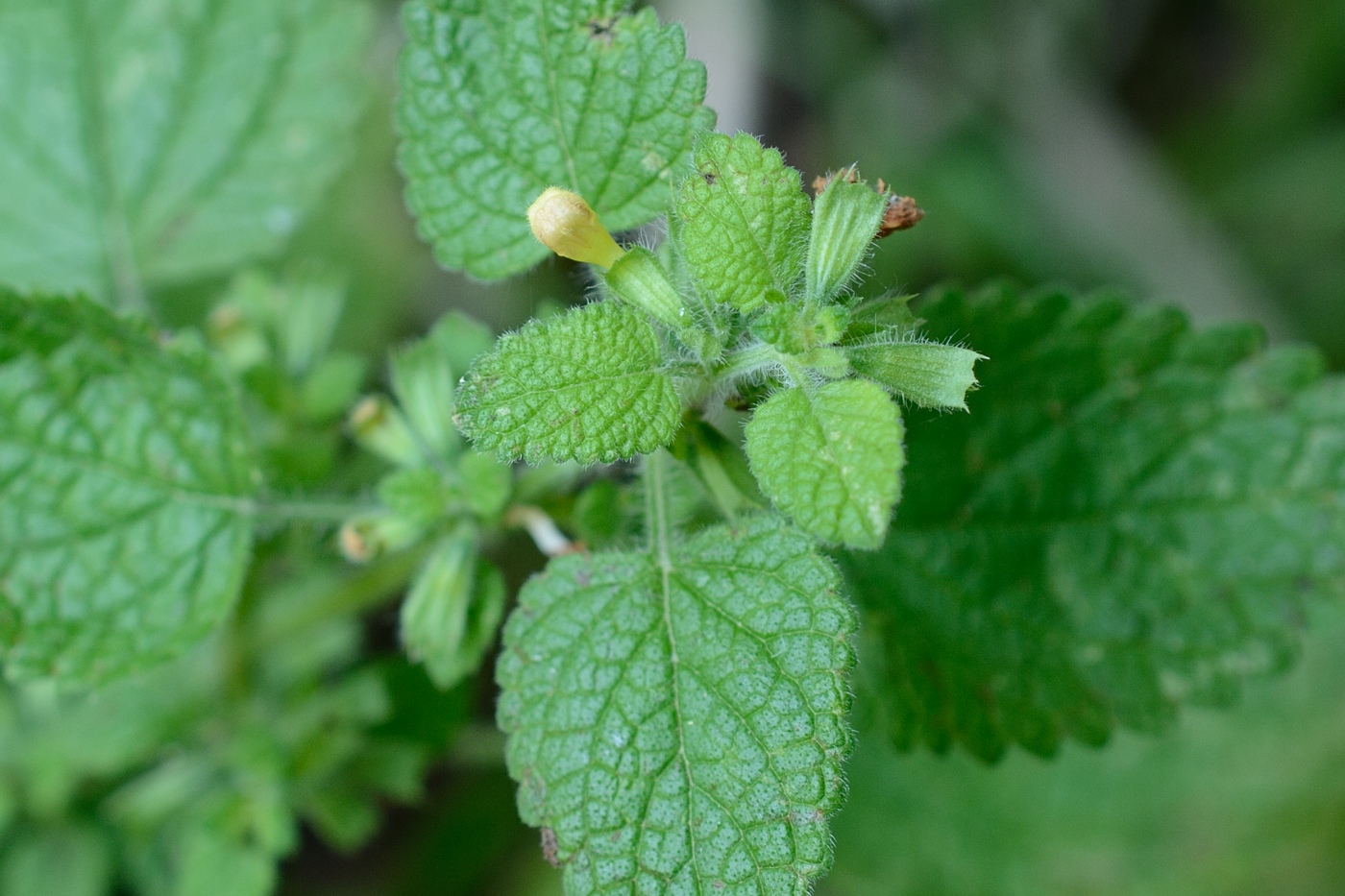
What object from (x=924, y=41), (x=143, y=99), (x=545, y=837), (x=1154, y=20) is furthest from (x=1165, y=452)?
(x=1154, y=20)

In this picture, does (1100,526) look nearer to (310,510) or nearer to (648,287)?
(648,287)

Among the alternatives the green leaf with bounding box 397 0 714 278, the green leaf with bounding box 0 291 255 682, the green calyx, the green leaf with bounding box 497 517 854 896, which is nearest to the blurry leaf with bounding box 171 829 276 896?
the green leaf with bounding box 0 291 255 682

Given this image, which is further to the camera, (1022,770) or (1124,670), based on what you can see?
(1022,770)

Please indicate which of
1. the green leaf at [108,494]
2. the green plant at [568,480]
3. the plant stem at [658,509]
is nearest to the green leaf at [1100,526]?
the green plant at [568,480]

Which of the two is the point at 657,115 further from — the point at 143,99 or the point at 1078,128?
the point at 1078,128

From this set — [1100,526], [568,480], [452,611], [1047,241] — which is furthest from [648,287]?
[1047,241]

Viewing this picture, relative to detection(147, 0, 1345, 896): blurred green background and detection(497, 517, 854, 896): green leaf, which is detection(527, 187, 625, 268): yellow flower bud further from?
detection(147, 0, 1345, 896): blurred green background
